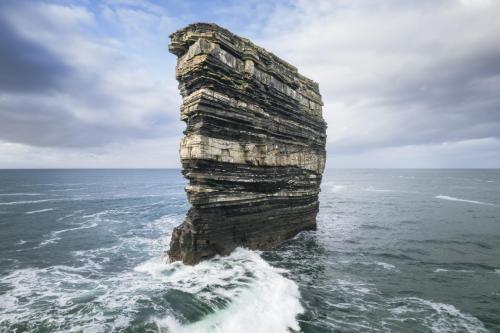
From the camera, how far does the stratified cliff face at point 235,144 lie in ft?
63.2

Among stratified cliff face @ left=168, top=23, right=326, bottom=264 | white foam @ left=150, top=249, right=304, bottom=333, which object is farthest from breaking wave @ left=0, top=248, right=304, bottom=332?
stratified cliff face @ left=168, top=23, right=326, bottom=264

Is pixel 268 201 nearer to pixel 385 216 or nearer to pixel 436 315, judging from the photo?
pixel 436 315

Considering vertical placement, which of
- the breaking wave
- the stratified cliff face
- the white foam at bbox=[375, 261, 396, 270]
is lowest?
the white foam at bbox=[375, 261, 396, 270]

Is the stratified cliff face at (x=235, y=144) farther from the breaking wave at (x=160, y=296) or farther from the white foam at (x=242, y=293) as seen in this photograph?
the breaking wave at (x=160, y=296)

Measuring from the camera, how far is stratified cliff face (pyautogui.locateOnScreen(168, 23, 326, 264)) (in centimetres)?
1927

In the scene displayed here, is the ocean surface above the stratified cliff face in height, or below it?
below

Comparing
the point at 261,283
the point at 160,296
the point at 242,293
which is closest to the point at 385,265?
the point at 261,283

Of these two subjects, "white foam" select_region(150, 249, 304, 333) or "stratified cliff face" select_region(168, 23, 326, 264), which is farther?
"stratified cliff face" select_region(168, 23, 326, 264)

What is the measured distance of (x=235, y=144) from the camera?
21.0 metres

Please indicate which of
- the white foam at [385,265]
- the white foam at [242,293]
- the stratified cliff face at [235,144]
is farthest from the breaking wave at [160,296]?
the white foam at [385,265]

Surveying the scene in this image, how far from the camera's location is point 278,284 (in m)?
16.5

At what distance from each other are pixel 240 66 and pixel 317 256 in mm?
15885

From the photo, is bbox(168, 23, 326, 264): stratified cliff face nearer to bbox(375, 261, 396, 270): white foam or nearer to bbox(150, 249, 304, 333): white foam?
bbox(150, 249, 304, 333): white foam

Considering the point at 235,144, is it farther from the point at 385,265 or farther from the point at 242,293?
the point at 385,265
